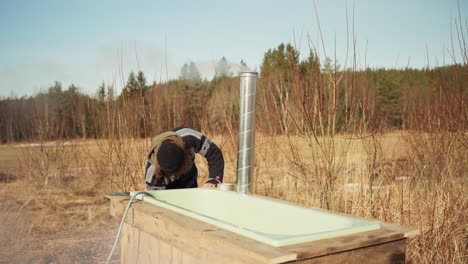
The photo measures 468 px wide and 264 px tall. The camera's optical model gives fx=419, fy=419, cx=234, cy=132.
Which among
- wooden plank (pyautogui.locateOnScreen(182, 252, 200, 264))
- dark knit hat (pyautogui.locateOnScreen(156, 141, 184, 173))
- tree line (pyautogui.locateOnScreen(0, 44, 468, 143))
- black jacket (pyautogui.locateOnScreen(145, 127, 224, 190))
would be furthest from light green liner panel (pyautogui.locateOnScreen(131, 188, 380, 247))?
tree line (pyautogui.locateOnScreen(0, 44, 468, 143))

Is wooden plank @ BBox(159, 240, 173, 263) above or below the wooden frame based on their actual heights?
below

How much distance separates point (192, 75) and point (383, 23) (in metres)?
3.00

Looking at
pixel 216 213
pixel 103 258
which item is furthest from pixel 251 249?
pixel 103 258

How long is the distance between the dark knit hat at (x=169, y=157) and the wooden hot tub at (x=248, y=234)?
296mm

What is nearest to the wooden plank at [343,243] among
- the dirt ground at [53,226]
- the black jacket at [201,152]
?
the black jacket at [201,152]

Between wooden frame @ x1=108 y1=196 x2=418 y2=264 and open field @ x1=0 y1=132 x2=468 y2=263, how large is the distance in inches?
53.1

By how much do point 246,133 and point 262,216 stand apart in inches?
32.8

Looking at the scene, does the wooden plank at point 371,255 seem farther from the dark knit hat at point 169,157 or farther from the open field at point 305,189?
the dark knit hat at point 169,157

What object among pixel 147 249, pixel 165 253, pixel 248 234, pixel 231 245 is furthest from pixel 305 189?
pixel 231 245

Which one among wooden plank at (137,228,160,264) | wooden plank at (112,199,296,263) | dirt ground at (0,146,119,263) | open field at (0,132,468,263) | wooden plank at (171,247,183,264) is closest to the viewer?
wooden plank at (112,199,296,263)

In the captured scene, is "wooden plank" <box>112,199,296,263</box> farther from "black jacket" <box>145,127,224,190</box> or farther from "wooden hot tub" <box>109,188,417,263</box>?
"black jacket" <box>145,127,224,190</box>

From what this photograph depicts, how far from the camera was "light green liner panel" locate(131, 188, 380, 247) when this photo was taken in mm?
1600

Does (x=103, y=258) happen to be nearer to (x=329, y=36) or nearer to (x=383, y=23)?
(x=329, y=36)

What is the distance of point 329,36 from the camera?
3682mm
